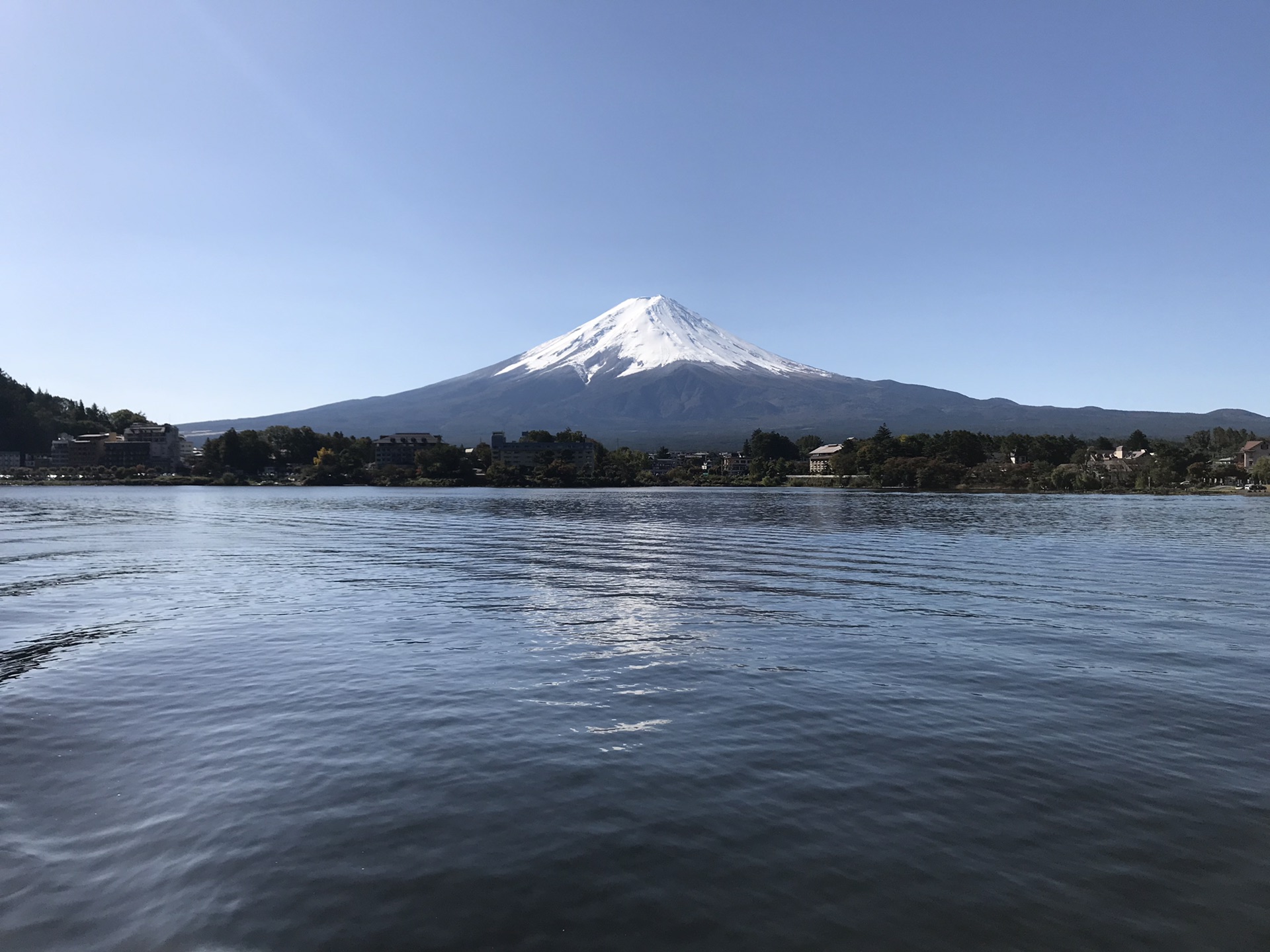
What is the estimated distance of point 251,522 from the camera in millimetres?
71000

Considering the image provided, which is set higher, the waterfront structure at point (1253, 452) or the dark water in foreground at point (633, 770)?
the waterfront structure at point (1253, 452)

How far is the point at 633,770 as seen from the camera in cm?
1119

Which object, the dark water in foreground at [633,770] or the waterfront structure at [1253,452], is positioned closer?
the dark water in foreground at [633,770]

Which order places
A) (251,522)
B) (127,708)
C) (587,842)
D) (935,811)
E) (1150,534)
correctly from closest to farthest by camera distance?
(587,842) < (935,811) < (127,708) < (1150,534) < (251,522)

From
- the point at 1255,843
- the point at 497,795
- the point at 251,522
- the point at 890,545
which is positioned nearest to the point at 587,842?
the point at 497,795

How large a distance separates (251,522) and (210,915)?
7119 cm

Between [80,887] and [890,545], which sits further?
[890,545]

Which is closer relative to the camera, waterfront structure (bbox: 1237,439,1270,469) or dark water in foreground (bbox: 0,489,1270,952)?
dark water in foreground (bbox: 0,489,1270,952)

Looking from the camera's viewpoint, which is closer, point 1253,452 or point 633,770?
point 633,770

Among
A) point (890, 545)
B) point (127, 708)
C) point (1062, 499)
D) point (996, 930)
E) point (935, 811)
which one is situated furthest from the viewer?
point (1062, 499)

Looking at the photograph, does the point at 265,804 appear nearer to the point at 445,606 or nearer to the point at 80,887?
the point at 80,887

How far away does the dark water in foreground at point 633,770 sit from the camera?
748cm

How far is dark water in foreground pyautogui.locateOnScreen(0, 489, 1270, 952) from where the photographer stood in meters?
7.48

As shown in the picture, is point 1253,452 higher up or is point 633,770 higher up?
point 1253,452
